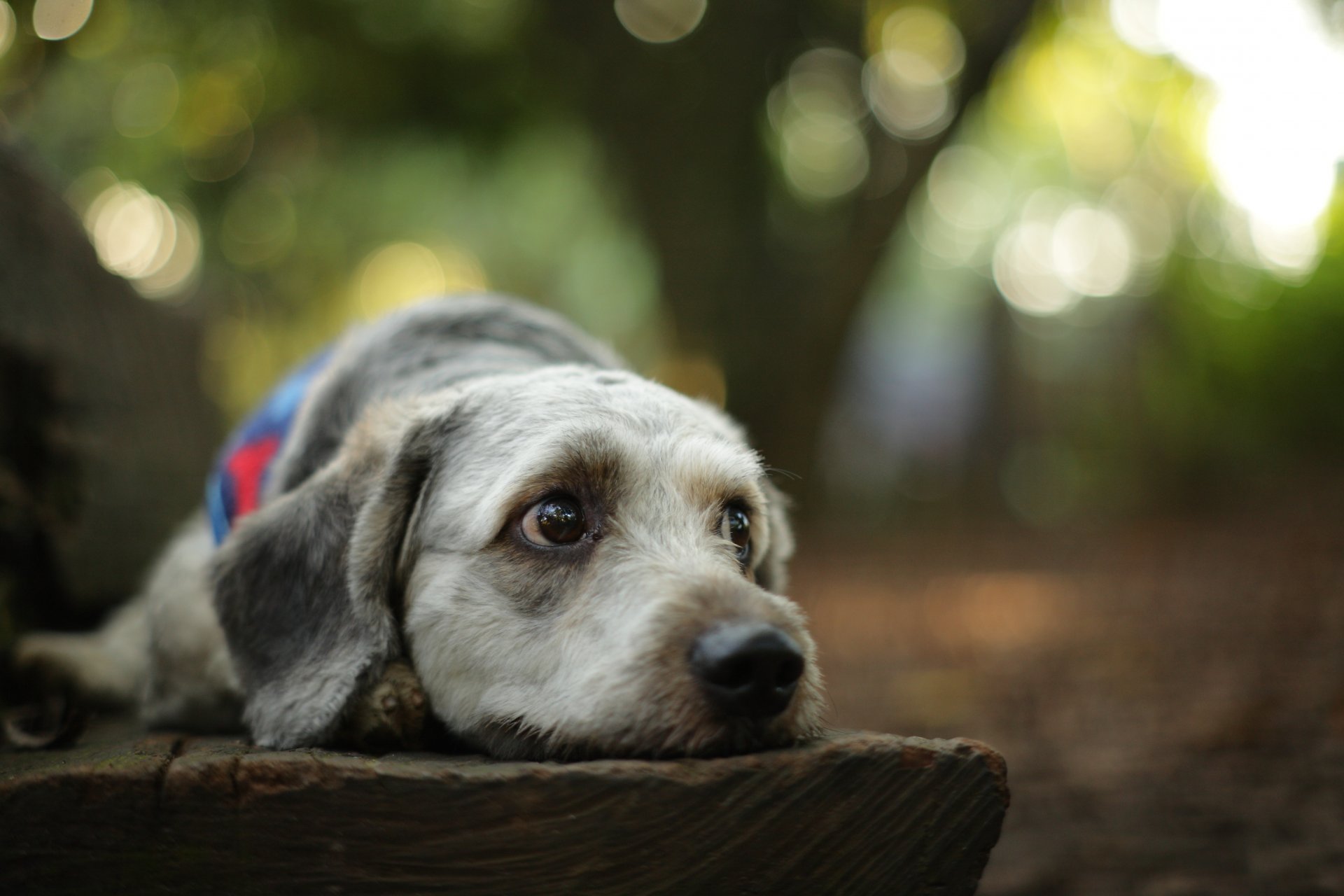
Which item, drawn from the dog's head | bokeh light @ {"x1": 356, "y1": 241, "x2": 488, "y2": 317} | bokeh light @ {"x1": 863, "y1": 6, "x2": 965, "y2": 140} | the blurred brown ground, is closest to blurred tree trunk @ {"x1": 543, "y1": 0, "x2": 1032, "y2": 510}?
bokeh light @ {"x1": 863, "y1": 6, "x2": 965, "y2": 140}

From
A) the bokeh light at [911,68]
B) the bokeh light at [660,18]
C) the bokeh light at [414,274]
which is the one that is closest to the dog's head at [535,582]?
the bokeh light at [660,18]

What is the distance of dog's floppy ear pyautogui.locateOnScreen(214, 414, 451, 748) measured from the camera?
2906mm

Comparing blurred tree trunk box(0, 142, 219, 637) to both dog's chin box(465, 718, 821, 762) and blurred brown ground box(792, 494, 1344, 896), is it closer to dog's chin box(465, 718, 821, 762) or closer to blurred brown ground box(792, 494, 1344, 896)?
dog's chin box(465, 718, 821, 762)

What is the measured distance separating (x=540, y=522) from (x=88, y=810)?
129 centimetres

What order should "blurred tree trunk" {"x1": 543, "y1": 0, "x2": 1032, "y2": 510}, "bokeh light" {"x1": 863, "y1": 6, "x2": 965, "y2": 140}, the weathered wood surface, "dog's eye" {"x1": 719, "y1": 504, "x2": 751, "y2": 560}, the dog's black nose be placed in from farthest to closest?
"bokeh light" {"x1": 863, "y1": 6, "x2": 965, "y2": 140}
"blurred tree trunk" {"x1": 543, "y1": 0, "x2": 1032, "y2": 510}
"dog's eye" {"x1": 719, "y1": 504, "x2": 751, "y2": 560}
the dog's black nose
the weathered wood surface

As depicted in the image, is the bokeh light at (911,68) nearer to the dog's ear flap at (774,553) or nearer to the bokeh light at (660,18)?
the bokeh light at (660,18)

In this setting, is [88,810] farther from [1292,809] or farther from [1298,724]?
[1298,724]

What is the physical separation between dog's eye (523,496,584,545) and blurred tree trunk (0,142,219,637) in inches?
102

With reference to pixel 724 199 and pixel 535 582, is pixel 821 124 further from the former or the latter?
pixel 535 582

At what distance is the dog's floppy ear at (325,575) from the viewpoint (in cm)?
291

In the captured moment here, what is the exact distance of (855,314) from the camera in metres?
12.3

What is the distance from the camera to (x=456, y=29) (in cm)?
1495

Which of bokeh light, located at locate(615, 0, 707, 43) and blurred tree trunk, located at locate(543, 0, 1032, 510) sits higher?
→ bokeh light, located at locate(615, 0, 707, 43)

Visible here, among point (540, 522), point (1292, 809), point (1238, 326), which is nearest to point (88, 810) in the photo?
point (540, 522)
